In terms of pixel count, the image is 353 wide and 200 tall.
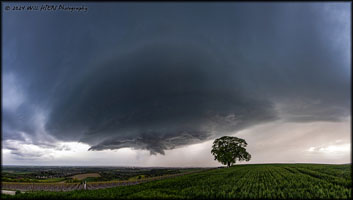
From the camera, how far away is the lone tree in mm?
76363

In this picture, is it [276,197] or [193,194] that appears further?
[193,194]

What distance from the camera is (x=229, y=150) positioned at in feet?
258

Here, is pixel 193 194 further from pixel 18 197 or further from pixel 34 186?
pixel 34 186

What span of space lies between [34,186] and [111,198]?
2238 cm

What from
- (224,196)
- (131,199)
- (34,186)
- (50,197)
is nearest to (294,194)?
(224,196)

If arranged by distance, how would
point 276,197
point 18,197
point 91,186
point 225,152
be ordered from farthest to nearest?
point 225,152
point 91,186
point 18,197
point 276,197

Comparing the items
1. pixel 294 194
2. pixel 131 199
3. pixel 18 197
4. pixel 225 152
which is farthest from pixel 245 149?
pixel 18 197

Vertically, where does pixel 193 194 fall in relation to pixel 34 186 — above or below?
above

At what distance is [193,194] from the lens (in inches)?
778

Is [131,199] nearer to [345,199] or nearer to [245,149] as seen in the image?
[345,199]

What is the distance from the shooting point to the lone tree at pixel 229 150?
76.4 meters

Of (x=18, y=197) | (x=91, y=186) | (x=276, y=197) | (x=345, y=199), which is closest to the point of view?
(x=345, y=199)

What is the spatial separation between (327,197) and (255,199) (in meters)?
6.55

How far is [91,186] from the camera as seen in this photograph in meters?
31.9
